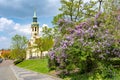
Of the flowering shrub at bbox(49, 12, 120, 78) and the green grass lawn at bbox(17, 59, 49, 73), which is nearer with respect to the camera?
the flowering shrub at bbox(49, 12, 120, 78)

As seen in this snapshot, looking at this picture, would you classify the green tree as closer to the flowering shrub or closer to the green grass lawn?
the green grass lawn

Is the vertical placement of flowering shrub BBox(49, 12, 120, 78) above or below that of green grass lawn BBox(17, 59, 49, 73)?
above

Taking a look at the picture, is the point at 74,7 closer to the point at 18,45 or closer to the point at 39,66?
the point at 39,66

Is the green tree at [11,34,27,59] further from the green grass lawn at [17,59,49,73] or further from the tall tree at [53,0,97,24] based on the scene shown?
the tall tree at [53,0,97,24]

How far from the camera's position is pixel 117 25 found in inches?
577

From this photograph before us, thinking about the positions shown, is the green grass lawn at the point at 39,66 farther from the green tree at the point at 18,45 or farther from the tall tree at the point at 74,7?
the green tree at the point at 18,45

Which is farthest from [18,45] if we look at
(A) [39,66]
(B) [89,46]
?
(B) [89,46]

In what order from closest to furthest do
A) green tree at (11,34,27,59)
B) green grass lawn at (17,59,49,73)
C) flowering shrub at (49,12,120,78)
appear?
flowering shrub at (49,12,120,78) → green grass lawn at (17,59,49,73) → green tree at (11,34,27,59)

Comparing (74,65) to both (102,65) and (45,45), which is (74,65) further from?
(45,45)

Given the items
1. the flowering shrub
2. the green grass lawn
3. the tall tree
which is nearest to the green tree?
the green grass lawn

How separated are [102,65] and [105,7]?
3.49 m

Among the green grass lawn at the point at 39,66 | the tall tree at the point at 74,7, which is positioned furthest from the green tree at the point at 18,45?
the tall tree at the point at 74,7

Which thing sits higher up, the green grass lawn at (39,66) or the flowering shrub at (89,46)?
the flowering shrub at (89,46)

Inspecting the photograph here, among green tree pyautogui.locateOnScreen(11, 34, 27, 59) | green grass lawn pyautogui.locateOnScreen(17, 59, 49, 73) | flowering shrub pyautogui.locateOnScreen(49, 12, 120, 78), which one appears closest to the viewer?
flowering shrub pyautogui.locateOnScreen(49, 12, 120, 78)
